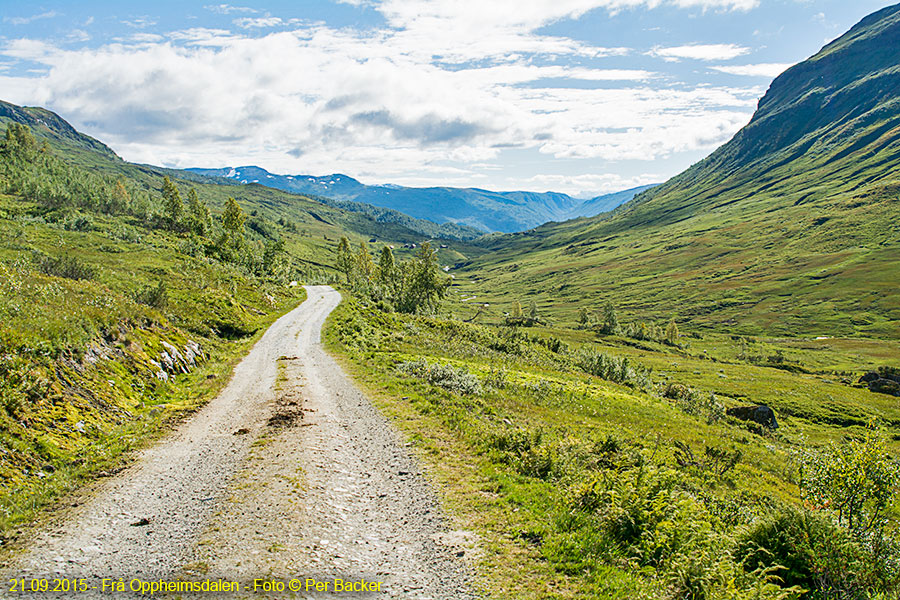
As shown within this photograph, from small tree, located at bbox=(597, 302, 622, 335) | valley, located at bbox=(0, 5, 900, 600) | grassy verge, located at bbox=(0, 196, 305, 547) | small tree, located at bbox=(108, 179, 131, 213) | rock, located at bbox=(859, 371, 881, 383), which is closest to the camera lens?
valley, located at bbox=(0, 5, 900, 600)

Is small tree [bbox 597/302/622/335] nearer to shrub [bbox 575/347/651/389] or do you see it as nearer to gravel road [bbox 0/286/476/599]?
shrub [bbox 575/347/651/389]

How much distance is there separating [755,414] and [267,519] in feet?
215

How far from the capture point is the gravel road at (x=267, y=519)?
9336 mm

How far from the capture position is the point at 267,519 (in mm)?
11422

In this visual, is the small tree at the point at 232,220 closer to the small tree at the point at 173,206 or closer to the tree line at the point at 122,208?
the tree line at the point at 122,208

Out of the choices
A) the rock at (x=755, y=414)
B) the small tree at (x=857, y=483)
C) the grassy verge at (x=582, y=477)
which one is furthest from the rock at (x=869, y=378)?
the small tree at (x=857, y=483)

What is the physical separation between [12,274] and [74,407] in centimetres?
1419

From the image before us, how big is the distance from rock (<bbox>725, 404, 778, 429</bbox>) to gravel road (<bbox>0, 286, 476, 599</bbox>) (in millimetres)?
57856

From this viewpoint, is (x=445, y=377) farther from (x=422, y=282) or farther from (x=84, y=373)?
(x=422, y=282)

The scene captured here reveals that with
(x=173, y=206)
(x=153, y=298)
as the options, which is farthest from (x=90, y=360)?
(x=173, y=206)

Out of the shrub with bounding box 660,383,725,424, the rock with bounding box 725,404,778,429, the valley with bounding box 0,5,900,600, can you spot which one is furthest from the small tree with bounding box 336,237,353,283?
the rock with bounding box 725,404,778,429

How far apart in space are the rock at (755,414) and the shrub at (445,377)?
47.0 meters

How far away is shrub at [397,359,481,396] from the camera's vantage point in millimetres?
28516

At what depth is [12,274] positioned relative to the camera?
24.8 m
